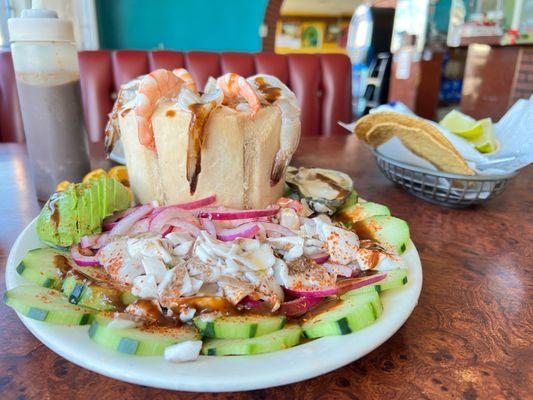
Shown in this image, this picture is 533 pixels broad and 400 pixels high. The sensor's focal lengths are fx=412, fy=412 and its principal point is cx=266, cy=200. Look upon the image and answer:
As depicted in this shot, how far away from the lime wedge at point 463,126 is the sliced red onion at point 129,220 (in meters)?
1.04

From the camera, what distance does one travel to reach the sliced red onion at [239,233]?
32.7 inches

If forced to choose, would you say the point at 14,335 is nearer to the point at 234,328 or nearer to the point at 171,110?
the point at 234,328

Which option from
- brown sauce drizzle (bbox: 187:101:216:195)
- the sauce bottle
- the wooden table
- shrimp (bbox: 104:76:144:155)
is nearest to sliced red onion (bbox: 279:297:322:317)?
the wooden table

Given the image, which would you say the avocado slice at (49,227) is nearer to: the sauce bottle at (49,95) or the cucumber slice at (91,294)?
the cucumber slice at (91,294)

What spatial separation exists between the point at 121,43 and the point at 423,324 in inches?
216

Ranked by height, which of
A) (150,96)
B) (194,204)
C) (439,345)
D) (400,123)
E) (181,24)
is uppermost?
(181,24)

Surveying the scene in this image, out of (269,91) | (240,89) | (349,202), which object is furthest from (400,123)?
(240,89)

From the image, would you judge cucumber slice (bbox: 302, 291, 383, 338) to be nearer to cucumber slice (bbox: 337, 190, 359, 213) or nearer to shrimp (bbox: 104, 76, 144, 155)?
cucumber slice (bbox: 337, 190, 359, 213)

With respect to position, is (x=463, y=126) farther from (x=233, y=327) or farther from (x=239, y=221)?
(x=233, y=327)

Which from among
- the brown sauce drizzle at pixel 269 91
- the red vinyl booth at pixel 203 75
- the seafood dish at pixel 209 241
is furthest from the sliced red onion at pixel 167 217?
the red vinyl booth at pixel 203 75

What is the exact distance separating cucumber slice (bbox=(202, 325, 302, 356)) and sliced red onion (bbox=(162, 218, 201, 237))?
288mm

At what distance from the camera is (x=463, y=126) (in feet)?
4.76

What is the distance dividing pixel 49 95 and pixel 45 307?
0.76 m

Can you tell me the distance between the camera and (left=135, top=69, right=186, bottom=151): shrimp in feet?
3.00
